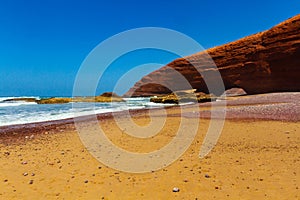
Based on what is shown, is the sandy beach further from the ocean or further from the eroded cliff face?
the eroded cliff face

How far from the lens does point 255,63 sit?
44.8 metres

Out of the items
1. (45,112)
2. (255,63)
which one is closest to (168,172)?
(45,112)

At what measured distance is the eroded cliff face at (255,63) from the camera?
39.2 meters

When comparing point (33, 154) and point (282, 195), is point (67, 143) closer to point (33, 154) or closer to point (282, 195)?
point (33, 154)

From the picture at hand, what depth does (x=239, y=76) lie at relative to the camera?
48.2m

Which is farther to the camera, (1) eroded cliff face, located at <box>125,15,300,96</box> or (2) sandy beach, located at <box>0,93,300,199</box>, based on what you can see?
(1) eroded cliff face, located at <box>125,15,300,96</box>

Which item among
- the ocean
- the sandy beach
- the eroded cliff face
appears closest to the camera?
the sandy beach

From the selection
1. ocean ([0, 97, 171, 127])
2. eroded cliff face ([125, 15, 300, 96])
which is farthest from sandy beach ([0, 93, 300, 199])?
eroded cliff face ([125, 15, 300, 96])

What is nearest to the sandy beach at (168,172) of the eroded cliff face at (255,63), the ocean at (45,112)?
the ocean at (45,112)

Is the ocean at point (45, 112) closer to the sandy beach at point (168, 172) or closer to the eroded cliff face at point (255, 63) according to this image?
the sandy beach at point (168, 172)

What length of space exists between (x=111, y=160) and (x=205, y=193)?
2.87 meters

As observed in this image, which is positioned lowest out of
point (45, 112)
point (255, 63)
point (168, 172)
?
point (168, 172)

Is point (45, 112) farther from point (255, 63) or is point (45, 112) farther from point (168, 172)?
point (255, 63)

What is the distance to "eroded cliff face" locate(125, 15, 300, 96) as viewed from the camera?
39.2 m
